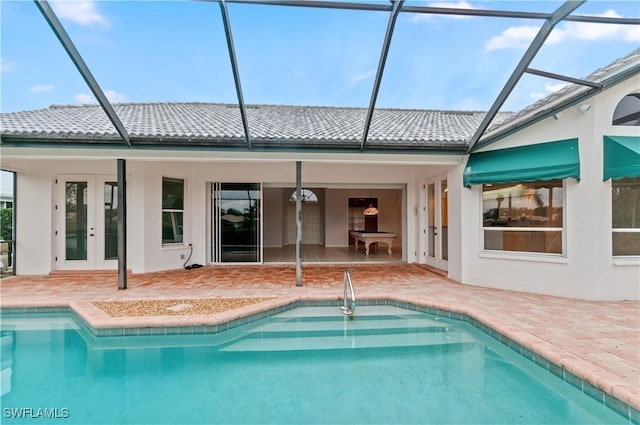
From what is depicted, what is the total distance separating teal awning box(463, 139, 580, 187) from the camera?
5953mm

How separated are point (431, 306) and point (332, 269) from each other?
13.2 ft

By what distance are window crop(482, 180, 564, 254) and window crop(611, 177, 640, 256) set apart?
0.81 meters

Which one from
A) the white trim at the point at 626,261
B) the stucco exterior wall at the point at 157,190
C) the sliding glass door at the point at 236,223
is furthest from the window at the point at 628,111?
the sliding glass door at the point at 236,223

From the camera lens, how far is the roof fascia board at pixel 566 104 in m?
5.52

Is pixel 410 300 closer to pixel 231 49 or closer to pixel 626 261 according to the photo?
pixel 626 261

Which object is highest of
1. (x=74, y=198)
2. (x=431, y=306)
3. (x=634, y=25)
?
(x=634, y=25)

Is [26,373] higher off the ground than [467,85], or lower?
lower

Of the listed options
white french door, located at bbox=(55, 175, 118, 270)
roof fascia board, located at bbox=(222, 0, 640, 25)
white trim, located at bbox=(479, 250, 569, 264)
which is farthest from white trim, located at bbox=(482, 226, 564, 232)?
white french door, located at bbox=(55, 175, 118, 270)

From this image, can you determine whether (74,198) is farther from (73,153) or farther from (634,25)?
(634,25)

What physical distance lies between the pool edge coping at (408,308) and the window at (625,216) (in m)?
3.21

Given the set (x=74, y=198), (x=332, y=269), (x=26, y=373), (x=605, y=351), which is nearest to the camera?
(x=605, y=351)

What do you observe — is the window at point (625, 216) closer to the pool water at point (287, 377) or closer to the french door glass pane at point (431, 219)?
the pool water at point (287, 377)

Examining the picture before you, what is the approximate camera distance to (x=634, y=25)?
474 centimetres

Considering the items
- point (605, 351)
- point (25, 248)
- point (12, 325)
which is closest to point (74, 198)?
point (25, 248)
